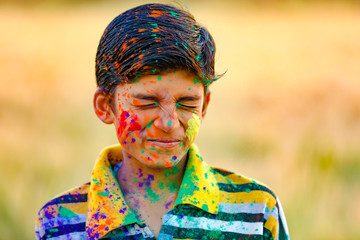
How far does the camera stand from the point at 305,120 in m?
4.55

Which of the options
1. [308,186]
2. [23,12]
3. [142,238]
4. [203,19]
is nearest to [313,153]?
[308,186]

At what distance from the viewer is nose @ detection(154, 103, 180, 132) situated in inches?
70.7

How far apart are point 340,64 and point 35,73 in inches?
119

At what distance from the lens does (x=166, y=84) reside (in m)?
1.80

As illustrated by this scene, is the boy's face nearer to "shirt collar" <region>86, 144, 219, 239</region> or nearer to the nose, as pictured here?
the nose

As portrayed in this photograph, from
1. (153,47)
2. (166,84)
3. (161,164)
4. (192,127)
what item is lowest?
(161,164)

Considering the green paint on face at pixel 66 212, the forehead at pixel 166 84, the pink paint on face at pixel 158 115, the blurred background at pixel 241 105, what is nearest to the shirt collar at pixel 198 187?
the pink paint on face at pixel 158 115

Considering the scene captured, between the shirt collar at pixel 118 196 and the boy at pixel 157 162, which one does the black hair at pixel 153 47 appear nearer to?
the boy at pixel 157 162

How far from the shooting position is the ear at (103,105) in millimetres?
2004

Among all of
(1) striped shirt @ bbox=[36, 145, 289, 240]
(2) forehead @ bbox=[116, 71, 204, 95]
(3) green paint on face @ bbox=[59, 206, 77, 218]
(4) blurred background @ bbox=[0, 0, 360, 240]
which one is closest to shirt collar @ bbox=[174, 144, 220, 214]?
(1) striped shirt @ bbox=[36, 145, 289, 240]

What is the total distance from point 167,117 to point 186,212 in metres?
0.39

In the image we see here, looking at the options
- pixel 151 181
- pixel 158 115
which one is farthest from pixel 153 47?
pixel 151 181

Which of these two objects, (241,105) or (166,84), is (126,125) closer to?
(166,84)

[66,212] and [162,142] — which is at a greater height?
[162,142]
